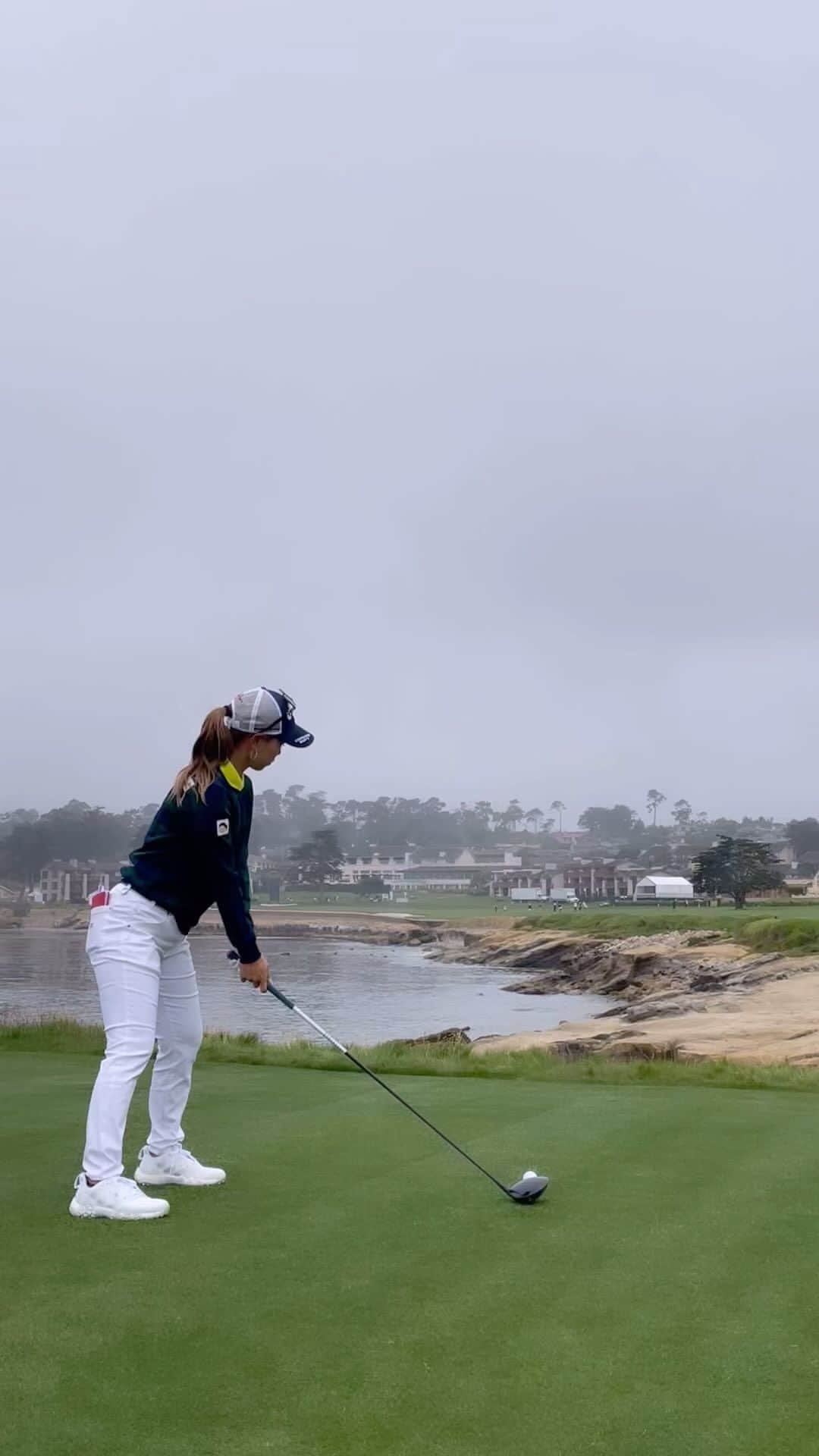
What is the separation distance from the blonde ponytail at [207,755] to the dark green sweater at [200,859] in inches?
1.2

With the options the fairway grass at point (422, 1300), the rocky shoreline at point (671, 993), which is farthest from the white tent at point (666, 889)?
the fairway grass at point (422, 1300)

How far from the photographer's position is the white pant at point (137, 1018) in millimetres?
5320

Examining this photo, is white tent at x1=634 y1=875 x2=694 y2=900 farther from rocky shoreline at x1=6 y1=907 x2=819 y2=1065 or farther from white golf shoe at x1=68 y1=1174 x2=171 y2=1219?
white golf shoe at x1=68 y1=1174 x2=171 y2=1219

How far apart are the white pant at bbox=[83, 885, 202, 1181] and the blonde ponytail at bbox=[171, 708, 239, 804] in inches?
19.6

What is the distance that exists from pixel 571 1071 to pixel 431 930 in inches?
3525

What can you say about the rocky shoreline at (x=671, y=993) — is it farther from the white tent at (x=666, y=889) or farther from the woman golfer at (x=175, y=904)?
the white tent at (x=666, y=889)

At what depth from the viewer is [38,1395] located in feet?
10.6

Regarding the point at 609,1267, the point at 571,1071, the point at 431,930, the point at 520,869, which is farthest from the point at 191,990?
the point at 520,869

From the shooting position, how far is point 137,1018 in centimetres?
550

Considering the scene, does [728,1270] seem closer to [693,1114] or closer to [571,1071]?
[693,1114]

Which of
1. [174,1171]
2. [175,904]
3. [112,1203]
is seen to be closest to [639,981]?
[174,1171]

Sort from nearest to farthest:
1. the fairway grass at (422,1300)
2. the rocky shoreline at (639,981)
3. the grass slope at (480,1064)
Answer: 1. the fairway grass at (422,1300)
2. the grass slope at (480,1064)
3. the rocky shoreline at (639,981)

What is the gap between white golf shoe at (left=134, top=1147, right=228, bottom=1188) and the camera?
224 inches

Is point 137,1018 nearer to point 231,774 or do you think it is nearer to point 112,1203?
point 112,1203
